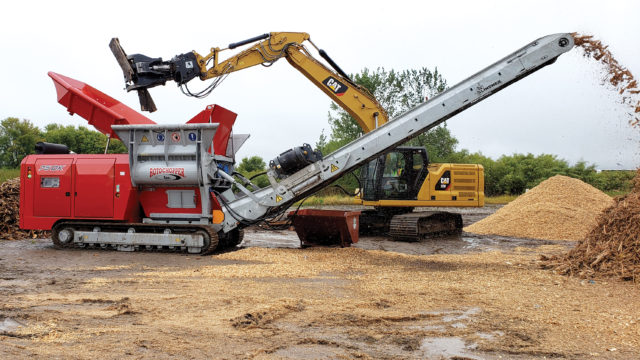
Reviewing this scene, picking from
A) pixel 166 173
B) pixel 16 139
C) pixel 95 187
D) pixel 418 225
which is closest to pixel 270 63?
pixel 166 173

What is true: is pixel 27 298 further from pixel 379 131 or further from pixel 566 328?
pixel 379 131

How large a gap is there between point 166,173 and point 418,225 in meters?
6.16

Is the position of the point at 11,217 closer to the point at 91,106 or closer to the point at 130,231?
the point at 91,106

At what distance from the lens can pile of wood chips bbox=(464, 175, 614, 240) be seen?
1462 cm

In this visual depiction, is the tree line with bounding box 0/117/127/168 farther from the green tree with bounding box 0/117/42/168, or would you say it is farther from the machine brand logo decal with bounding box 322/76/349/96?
the machine brand logo decal with bounding box 322/76/349/96

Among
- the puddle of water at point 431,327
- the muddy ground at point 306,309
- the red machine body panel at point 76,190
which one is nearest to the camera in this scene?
the muddy ground at point 306,309

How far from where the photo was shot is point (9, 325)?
468cm

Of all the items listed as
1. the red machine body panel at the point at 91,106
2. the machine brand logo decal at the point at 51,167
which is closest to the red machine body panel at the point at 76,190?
the machine brand logo decal at the point at 51,167

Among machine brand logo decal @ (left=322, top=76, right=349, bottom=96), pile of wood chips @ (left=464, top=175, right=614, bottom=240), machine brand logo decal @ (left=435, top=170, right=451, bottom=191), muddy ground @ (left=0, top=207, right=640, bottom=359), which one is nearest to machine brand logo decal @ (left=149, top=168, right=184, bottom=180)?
muddy ground @ (left=0, top=207, right=640, bottom=359)

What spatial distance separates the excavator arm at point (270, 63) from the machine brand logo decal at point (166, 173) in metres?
1.75

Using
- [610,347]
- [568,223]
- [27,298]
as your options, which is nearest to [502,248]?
[568,223]

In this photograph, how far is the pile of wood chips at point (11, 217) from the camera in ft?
43.0

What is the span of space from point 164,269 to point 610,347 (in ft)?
20.4

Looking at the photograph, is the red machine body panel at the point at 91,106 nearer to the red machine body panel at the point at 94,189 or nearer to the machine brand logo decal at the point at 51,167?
the red machine body panel at the point at 94,189
